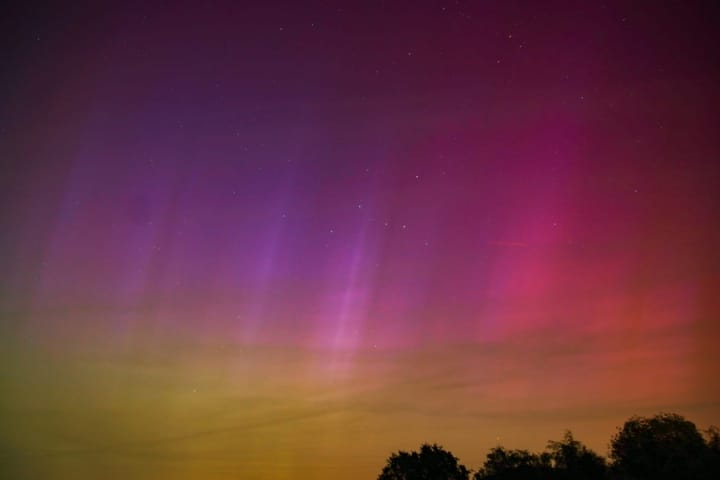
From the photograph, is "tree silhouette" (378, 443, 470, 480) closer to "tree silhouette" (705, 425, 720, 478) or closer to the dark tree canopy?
the dark tree canopy

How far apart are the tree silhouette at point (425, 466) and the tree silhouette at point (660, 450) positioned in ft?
93.0

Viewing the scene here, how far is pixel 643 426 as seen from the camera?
87.0m

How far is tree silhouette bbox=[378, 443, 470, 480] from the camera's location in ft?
335

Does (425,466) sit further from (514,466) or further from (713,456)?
(713,456)

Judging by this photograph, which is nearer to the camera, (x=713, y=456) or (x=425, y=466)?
(x=713, y=456)

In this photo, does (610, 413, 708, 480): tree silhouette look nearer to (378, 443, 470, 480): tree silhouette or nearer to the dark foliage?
the dark foliage

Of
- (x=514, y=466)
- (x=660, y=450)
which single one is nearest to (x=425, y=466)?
(x=514, y=466)

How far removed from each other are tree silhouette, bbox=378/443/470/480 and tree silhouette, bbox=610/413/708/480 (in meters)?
28.3

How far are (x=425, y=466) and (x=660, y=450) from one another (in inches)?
1576

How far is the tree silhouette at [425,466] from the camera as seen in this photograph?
335 feet

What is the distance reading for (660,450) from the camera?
78.0 m

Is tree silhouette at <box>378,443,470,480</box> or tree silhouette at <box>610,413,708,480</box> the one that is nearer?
tree silhouette at <box>610,413,708,480</box>

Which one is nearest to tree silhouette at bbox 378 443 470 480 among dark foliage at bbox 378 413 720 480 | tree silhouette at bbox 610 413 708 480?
dark foliage at bbox 378 413 720 480

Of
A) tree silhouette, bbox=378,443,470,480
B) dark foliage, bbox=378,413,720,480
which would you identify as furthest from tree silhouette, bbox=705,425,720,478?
tree silhouette, bbox=378,443,470,480
